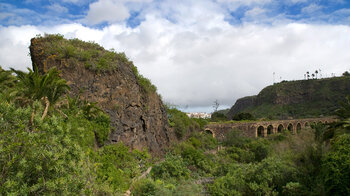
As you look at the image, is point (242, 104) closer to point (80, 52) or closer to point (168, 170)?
point (168, 170)

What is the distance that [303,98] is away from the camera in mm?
85438

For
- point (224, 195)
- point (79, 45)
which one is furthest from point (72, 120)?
point (224, 195)

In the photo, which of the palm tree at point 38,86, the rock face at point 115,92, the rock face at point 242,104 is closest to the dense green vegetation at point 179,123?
the rock face at point 115,92

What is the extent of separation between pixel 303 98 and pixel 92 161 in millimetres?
90010

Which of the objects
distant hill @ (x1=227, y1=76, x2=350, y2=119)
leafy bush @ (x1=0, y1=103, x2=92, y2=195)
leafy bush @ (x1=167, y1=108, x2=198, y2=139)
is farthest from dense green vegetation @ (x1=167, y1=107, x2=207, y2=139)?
distant hill @ (x1=227, y1=76, x2=350, y2=119)

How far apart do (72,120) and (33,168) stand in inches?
184

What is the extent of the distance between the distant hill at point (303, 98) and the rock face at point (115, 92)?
197 ft

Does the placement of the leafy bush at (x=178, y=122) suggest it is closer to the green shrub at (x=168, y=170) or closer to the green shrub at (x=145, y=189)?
the green shrub at (x=168, y=170)

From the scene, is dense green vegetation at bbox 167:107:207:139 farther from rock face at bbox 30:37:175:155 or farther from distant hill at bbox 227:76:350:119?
distant hill at bbox 227:76:350:119

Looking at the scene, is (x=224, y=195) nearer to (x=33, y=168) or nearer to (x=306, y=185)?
(x=306, y=185)

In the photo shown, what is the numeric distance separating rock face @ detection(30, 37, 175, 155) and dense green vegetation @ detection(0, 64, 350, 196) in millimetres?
1021

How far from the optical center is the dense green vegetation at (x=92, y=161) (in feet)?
18.5

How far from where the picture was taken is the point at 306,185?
11.4m

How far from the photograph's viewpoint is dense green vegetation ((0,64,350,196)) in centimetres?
565
